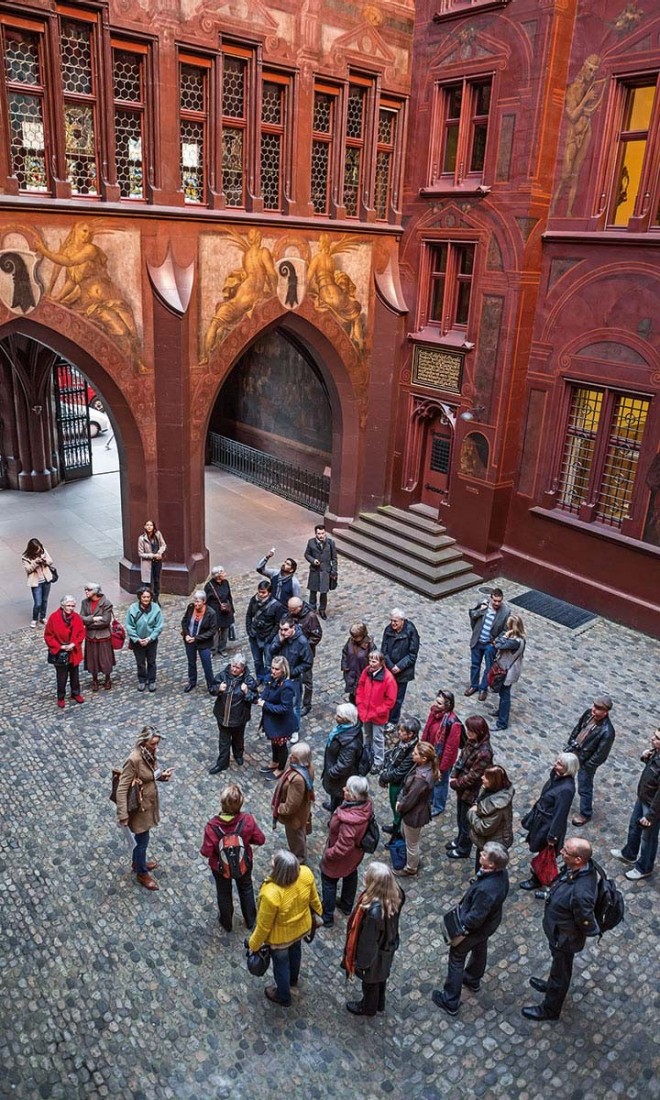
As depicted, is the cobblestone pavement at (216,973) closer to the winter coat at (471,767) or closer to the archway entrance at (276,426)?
the winter coat at (471,767)

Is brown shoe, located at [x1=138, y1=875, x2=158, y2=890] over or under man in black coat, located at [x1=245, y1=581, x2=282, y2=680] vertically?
under

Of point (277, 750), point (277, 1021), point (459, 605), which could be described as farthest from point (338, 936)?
point (459, 605)

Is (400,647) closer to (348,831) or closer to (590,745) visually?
(590,745)

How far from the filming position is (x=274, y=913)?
5.88 m

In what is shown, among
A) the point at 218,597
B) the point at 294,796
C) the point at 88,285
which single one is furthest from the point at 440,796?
the point at 88,285

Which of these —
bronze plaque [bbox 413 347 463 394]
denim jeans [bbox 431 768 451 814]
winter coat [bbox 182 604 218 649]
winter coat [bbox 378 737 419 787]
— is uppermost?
bronze plaque [bbox 413 347 463 394]

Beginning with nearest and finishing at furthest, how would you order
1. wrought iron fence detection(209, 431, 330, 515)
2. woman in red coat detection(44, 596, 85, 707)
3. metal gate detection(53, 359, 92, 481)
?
1. woman in red coat detection(44, 596, 85, 707)
2. wrought iron fence detection(209, 431, 330, 515)
3. metal gate detection(53, 359, 92, 481)

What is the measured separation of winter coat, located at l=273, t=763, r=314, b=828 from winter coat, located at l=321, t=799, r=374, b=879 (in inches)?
18.7

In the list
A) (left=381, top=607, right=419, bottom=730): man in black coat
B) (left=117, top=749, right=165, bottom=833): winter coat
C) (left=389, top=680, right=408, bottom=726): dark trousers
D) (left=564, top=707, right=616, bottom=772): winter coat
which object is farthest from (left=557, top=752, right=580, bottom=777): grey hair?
(left=117, top=749, right=165, bottom=833): winter coat

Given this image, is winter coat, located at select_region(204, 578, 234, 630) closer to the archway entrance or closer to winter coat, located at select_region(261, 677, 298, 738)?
winter coat, located at select_region(261, 677, 298, 738)

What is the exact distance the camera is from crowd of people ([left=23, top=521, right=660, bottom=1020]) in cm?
607

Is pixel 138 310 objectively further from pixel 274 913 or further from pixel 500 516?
pixel 274 913

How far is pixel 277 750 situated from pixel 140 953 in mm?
2815

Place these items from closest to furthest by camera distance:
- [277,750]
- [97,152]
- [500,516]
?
[277,750] → [97,152] → [500,516]
